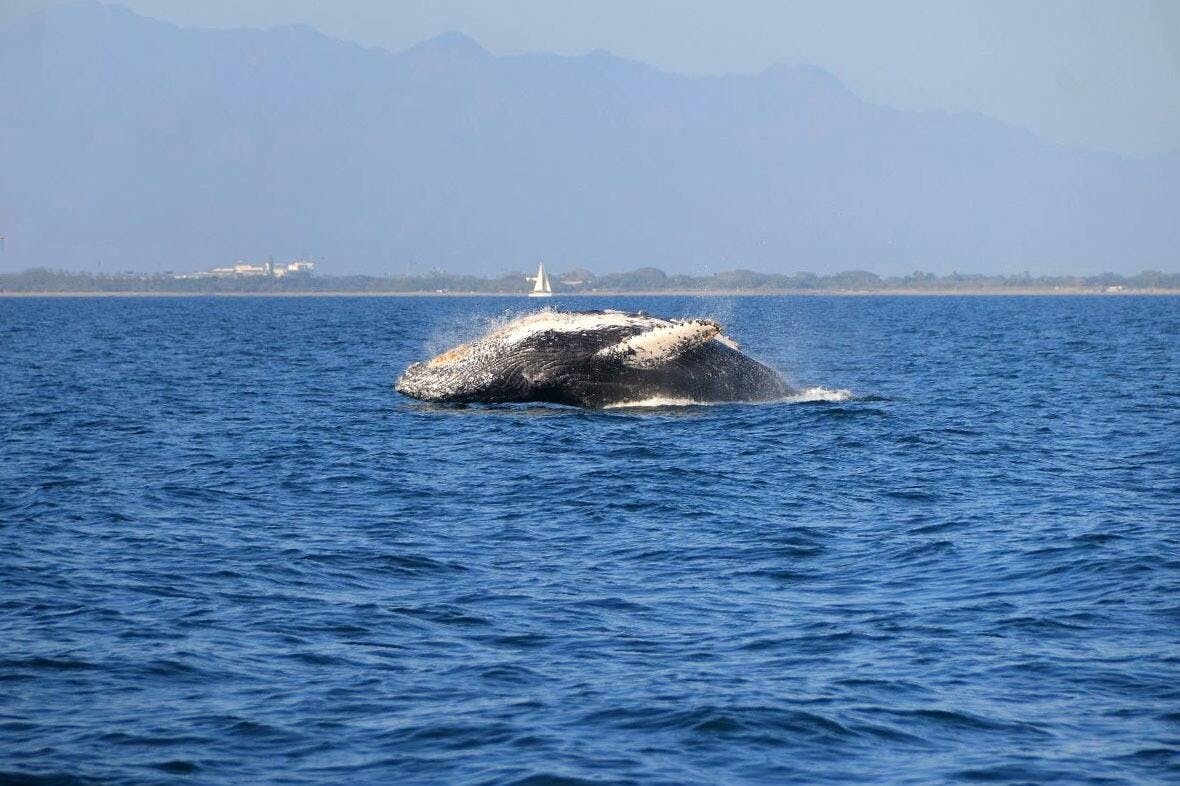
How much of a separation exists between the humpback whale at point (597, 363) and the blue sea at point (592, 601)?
0.57 meters

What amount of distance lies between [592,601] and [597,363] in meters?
13.2

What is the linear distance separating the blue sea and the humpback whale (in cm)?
57

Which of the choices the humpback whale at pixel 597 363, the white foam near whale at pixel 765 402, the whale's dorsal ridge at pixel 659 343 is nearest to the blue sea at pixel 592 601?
the white foam near whale at pixel 765 402

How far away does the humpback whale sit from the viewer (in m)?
26.1

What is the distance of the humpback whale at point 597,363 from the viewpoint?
1029 inches

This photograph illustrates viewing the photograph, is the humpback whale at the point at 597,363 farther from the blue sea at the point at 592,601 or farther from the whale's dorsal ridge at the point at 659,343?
the blue sea at the point at 592,601

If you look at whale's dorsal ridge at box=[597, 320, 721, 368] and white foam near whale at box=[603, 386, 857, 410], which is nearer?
whale's dorsal ridge at box=[597, 320, 721, 368]

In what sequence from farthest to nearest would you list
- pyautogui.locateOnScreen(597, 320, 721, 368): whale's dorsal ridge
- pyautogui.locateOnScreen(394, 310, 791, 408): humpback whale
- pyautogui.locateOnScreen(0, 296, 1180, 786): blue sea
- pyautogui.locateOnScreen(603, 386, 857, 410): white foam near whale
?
pyautogui.locateOnScreen(603, 386, 857, 410): white foam near whale
pyautogui.locateOnScreen(394, 310, 791, 408): humpback whale
pyautogui.locateOnScreen(597, 320, 721, 368): whale's dorsal ridge
pyautogui.locateOnScreen(0, 296, 1180, 786): blue sea

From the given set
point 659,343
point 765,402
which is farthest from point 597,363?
point 765,402

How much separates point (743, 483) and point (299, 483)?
6340 millimetres

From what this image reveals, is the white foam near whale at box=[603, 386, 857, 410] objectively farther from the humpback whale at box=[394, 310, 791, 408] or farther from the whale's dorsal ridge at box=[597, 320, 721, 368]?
the whale's dorsal ridge at box=[597, 320, 721, 368]

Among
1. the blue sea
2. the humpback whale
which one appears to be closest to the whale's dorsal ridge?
the humpback whale

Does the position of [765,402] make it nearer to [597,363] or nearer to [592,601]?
[597,363]

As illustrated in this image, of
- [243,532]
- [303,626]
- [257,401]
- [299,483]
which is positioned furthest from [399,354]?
[303,626]
